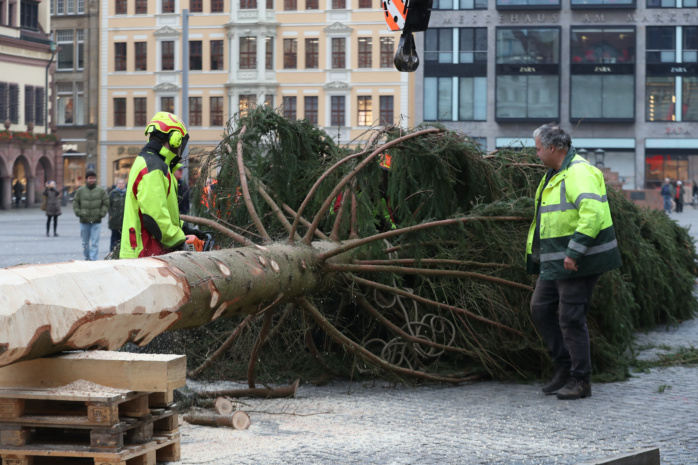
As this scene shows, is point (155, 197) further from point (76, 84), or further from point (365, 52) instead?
point (76, 84)

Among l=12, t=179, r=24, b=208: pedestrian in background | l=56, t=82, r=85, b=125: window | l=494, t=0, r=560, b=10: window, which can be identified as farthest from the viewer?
l=56, t=82, r=85, b=125: window

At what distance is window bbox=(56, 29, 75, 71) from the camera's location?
233 feet

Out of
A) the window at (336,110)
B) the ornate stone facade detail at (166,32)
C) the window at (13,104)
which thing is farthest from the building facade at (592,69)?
the window at (13,104)

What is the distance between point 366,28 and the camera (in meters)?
62.8

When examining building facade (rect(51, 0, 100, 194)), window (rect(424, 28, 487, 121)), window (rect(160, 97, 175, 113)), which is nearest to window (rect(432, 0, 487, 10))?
window (rect(424, 28, 487, 121))

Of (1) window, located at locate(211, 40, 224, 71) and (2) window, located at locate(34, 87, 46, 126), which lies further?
(1) window, located at locate(211, 40, 224, 71)

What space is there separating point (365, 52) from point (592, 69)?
44.8 ft

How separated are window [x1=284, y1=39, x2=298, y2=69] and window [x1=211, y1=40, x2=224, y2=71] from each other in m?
3.98

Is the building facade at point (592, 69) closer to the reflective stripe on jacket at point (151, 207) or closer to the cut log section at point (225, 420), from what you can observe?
the reflective stripe on jacket at point (151, 207)

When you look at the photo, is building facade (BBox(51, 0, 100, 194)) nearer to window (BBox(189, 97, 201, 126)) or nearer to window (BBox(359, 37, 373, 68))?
window (BBox(189, 97, 201, 126))

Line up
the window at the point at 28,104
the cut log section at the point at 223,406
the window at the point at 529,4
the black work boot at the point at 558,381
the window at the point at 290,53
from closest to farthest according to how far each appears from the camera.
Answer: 1. the cut log section at the point at 223,406
2. the black work boot at the point at 558,381
3. the window at the point at 529,4
4. the window at the point at 28,104
5. the window at the point at 290,53

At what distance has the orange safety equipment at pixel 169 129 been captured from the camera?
6.93 m

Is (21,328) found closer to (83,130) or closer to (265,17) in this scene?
(265,17)

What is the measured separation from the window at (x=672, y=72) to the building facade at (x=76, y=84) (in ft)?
113
